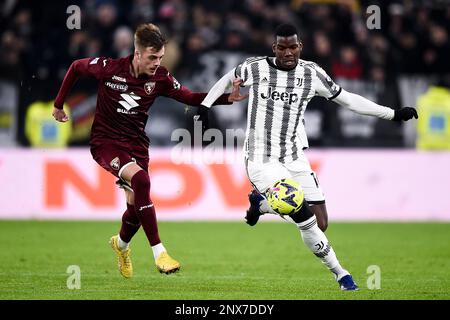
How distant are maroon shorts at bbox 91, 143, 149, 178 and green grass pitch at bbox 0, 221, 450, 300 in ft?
3.49

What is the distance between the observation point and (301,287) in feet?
29.1

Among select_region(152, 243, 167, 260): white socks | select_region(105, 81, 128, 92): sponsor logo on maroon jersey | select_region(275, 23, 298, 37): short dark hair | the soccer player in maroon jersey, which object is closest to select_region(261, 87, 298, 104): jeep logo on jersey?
the soccer player in maroon jersey

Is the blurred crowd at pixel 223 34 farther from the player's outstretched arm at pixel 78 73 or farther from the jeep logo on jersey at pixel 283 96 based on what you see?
the jeep logo on jersey at pixel 283 96

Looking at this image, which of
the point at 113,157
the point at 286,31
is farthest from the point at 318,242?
the point at 113,157

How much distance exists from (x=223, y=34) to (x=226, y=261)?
7.00 m

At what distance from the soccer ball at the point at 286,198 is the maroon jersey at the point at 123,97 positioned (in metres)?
1.14

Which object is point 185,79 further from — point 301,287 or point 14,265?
point 301,287

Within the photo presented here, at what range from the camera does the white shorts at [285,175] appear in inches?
347

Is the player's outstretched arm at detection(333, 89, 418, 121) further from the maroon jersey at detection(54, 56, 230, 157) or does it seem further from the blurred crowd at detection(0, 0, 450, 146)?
the blurred crowd at detection(0, 0, 450, 146)

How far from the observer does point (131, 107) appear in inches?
355

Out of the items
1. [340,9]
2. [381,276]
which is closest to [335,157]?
[340,9]

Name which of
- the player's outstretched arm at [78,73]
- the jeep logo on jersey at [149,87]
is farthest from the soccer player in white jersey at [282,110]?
the player's outstretched arm at [78,73]

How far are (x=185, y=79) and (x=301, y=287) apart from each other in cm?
754

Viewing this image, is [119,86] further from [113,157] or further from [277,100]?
[277,100]
